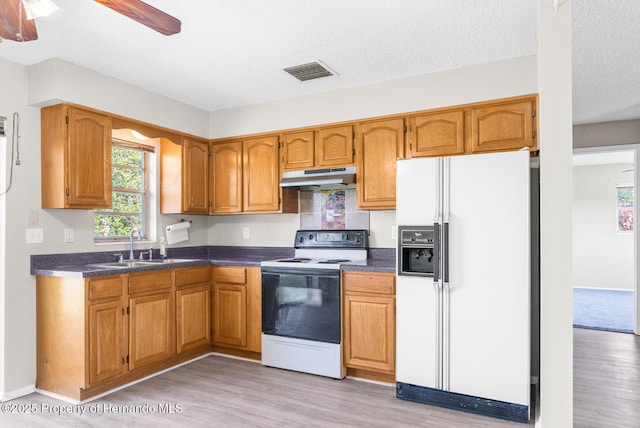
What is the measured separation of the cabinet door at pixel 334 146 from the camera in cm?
369

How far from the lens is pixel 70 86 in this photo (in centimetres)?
309

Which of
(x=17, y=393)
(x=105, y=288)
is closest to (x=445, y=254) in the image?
(x=105, y=288)

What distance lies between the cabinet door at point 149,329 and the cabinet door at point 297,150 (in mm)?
1655

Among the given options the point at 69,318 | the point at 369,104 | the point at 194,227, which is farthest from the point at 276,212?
the point at 69,318

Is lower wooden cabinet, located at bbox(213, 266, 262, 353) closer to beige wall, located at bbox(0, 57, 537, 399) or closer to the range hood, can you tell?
the range hood

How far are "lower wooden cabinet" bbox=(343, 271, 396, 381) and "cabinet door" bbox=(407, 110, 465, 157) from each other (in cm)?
110

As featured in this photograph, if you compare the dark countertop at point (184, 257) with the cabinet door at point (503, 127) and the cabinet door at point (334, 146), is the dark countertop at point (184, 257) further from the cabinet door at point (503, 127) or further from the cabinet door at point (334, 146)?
the cabinet door at point (503, 127)

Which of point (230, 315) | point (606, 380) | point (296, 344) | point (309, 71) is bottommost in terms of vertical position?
point (606, 380)

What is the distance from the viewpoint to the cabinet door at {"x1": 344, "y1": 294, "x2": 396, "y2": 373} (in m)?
3.09

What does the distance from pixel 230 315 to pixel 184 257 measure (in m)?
0.93

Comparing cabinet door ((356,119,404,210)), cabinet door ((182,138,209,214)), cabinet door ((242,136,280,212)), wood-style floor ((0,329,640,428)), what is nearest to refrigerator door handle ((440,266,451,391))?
wood-style floor ((0,329,640,428))

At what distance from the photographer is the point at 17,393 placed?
295cm

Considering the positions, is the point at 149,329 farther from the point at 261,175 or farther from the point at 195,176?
the point at 261,175

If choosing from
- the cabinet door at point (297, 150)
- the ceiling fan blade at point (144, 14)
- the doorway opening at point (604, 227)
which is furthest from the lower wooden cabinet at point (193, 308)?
the doorway opening at point (604, 227)
